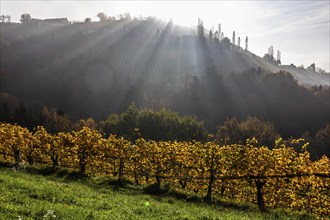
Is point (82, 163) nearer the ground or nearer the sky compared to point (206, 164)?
nearer the ground

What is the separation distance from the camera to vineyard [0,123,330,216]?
26.6 metres

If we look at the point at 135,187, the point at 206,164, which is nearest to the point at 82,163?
the point at 135,187

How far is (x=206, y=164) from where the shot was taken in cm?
3275

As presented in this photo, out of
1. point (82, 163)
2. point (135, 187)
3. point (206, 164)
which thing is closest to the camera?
point (135, 187)

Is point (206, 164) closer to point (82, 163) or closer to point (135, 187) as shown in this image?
point (135, 187)

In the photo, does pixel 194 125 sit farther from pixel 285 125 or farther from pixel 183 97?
pixel 183 97

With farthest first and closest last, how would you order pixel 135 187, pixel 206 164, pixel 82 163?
1. pixel 82 163
2. pixel 206 164
3. pixel 135 187

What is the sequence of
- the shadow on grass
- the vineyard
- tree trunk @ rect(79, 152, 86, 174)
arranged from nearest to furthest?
the vineyard < the shadow on grass < tree trunk @ rect(79, 152, 86, 174)

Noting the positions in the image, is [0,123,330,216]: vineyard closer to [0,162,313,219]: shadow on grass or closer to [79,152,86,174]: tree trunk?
[79,152,86,174]: tree trunk

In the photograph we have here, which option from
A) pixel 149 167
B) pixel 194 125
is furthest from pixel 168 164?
pixel 194 125

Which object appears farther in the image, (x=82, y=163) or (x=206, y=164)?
(x=82, y=163)

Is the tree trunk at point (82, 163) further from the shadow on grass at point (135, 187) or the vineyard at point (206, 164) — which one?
the shadow on grass at point (135, 187)

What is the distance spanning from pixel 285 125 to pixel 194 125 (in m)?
72.4

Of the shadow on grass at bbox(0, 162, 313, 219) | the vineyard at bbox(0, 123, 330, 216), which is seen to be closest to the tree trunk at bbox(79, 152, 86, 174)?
the vineyard at bbox(0, 123, 330, 216)
